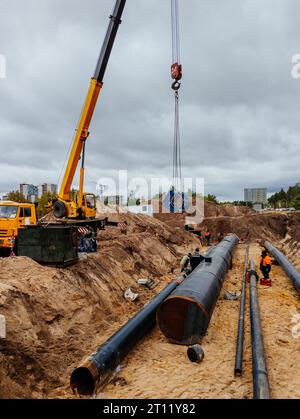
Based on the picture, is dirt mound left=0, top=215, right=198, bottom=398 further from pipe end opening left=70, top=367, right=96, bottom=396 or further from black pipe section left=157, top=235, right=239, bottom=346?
black pipe section left=157, top=235, right=239, bottom=346

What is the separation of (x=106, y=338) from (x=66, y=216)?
855 cm

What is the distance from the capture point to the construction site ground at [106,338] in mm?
5828

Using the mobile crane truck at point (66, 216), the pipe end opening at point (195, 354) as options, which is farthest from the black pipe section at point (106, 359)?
the mobile crane truck at point (66, 216)

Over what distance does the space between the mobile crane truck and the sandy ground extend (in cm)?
429

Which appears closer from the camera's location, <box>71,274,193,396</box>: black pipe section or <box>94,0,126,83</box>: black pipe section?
<box>71,274,193,396</box>: black pipe section

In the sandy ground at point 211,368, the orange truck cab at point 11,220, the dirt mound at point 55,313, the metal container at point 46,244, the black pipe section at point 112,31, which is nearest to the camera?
the sandy ground at point 211,368

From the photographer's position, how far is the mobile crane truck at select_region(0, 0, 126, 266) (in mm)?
10195

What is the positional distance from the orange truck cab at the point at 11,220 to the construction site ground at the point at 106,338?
349cm

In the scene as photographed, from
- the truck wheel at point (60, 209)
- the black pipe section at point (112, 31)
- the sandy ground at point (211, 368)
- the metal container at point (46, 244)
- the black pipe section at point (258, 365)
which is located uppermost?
the black pipe section at point (112, 31)

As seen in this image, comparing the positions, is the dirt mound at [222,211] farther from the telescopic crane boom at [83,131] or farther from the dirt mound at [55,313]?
the dirt mound at [55,313]

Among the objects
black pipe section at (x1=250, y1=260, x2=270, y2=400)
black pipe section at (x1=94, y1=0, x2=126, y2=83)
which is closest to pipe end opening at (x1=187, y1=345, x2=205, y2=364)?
black pipe section at (x1=250, y1=260, x2=270, y2=400)

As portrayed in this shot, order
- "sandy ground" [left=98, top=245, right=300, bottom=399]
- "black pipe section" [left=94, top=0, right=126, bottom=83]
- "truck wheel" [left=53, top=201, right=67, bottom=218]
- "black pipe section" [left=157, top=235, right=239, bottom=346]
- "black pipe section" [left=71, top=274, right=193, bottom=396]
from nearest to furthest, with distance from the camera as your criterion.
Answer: "black pipe section" [left=71, top=274, right=193, bottom=396]
"sandy ground" [left=98, top=245, right=300, bottom=399]
"black pipe section" [left=157, top=235, right=239, bottom=346]
"black pipe section" [left=94, top=0, right=126, bottom=83]
"truck wheel" [left=53, top=201, right=67, bottom=218]
